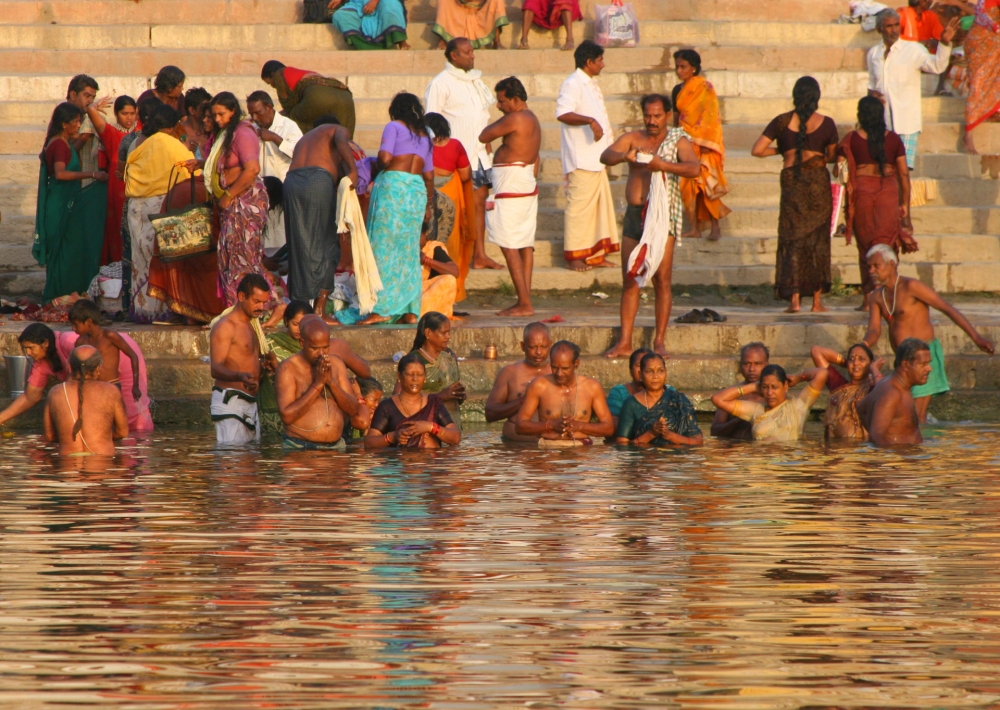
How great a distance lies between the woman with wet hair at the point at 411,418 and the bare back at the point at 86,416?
153 cm

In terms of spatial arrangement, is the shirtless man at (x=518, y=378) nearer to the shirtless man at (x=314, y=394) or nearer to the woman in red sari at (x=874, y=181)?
the shirtless man at (x=314, y=394)

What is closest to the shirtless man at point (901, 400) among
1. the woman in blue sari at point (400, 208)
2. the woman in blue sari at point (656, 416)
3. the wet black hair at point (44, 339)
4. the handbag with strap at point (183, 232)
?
the woman in blue sari at point (656, 416)

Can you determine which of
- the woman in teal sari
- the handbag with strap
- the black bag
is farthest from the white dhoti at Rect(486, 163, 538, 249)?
the black bag

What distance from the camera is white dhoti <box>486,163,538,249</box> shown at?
11.9m

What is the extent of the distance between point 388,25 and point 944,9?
5.53 metres

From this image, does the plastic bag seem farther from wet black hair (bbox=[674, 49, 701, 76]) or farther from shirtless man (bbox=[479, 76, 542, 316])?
shirtless man (bbox=[479, 76, 542, 316])

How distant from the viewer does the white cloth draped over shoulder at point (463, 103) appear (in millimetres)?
13094

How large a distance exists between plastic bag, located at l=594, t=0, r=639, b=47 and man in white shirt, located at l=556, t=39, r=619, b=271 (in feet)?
9.29

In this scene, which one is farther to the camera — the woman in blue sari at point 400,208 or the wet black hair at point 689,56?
the wet black hair at point 689,56

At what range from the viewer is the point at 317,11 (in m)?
16.5

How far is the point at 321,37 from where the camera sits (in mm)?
16406

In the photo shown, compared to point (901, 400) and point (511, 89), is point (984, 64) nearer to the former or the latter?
point (511, 89)

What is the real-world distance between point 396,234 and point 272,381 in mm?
1901

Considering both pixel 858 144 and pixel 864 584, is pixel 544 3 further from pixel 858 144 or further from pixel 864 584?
pixel 864 584
